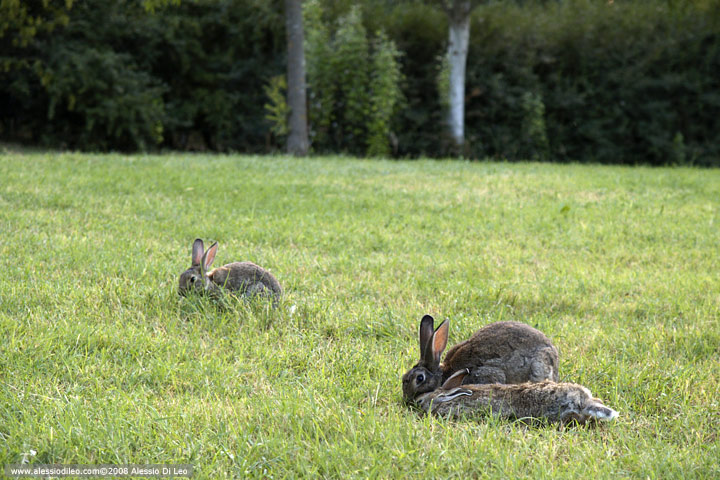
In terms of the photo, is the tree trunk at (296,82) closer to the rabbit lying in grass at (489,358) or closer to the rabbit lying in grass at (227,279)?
the rabbit lying in grass at (227,279)

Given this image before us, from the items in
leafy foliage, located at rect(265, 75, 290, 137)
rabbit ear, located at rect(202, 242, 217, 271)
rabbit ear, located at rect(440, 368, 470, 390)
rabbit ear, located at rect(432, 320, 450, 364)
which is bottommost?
rabbit ear, located at rect(440, 368, 470, 390)

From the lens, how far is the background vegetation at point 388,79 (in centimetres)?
1506

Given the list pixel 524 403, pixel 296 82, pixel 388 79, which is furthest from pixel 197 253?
pixel 388 79

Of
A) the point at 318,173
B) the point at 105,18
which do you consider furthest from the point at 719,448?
the point at 105,18

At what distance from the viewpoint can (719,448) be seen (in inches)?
107

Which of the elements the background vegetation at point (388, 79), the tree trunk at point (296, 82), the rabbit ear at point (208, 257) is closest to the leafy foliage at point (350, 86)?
the background vegetation at point (388, 79)

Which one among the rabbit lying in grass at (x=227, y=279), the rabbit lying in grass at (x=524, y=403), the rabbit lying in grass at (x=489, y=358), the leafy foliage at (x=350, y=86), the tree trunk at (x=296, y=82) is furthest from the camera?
the leafy foliage at (x=350, y=86)

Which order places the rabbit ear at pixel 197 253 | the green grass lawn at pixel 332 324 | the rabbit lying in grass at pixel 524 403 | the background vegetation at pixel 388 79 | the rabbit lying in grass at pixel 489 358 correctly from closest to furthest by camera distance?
the green grass lawn at pixel 332 324 → the rabbit lying in grass at pixel 524 403 → the rabbit lying in grass at pixel 489 358 → the rabbit ear at pixel 197 253 → the background vegetation at pixel 388 79

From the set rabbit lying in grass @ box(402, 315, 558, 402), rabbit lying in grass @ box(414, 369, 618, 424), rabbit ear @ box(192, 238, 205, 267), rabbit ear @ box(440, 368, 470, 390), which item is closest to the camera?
rabbit lying in grass @ box(414, 369, 618, 424)

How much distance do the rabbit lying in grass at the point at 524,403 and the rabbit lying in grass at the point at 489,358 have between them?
0.15 meters

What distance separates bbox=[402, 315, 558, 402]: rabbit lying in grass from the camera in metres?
3.22

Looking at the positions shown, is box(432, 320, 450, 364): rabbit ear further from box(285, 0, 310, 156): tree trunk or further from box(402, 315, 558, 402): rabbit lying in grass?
box(285, 0, 310, 156): tree trunk

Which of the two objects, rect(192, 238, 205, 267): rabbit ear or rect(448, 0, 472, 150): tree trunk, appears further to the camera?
rect(448, 0, 472, 150): tree trunk

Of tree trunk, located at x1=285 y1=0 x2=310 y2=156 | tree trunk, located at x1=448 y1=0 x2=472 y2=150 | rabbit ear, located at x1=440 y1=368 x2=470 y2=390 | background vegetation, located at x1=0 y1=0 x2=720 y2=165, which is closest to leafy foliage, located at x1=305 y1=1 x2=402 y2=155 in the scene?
background vegetation, located at x1=0 y1=0 x2=720 y2=165
